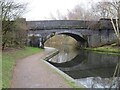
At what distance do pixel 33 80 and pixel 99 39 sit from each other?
35073 mm

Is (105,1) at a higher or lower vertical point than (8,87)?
higher

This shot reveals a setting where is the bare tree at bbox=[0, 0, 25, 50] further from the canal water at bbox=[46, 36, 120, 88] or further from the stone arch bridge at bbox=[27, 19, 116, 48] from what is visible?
the stone arch bridge at bbox=[27, 19, 116, 48]

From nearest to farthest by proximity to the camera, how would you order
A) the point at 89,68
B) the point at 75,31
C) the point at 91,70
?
the point at 91,70
the point at 89,68
the point at 75,31

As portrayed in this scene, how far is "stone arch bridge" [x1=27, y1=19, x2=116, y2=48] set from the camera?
41875mm

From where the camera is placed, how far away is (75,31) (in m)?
44.0

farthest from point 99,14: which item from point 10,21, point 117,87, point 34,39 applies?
point 117,87

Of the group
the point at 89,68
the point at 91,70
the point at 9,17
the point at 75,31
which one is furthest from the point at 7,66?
the point at 75,31

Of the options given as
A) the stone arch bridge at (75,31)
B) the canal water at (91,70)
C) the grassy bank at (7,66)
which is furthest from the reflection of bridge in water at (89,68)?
the stone arch bridge at (75,31)

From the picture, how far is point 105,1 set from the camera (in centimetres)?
3688

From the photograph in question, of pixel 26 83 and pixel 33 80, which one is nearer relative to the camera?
pixel 26 83

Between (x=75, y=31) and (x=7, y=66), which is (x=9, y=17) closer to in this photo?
(x=7, y=66)

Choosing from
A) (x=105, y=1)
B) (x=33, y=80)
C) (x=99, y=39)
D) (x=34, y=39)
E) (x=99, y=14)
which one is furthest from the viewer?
(x=99, y=14)

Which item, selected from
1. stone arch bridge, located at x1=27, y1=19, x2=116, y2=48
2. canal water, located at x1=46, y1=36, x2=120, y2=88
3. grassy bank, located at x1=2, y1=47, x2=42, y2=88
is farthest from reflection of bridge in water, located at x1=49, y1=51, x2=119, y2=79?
stone arch bridge, located at x1=27, y1=19, x2=116, y2=48

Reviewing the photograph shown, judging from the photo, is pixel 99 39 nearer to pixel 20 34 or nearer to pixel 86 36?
pixel 86 36
